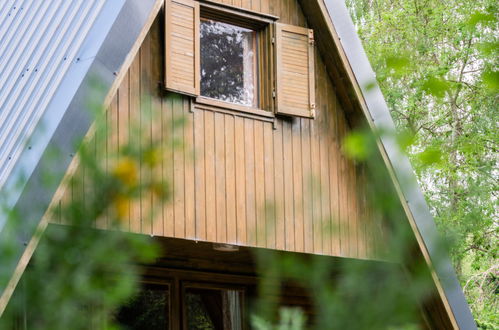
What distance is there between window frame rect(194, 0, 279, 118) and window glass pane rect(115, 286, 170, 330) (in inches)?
71.4

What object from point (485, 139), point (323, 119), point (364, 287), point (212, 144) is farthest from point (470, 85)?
point (364, 287)

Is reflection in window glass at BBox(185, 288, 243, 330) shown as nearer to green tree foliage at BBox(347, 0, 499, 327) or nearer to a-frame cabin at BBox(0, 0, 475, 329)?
a-frame cabin at BBox(0, 0, 475, 329)

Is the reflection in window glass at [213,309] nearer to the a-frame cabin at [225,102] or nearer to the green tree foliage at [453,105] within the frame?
the a-frame cabin at [225,102]

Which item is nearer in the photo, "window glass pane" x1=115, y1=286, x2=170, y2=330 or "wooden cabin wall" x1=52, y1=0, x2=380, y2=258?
"wooden cabin wall" x1=52, y1=0, x2=380, y2=258

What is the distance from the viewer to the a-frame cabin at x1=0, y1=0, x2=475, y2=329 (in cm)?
743

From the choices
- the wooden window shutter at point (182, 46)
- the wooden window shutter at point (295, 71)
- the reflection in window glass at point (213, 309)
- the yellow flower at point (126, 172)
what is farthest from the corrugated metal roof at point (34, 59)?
the yellow flower at point (126, 172)

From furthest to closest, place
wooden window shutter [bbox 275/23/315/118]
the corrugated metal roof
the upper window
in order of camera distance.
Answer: wooden window shutter [bbox 275/23/315/118] → the upper window → the corrugated metal roof

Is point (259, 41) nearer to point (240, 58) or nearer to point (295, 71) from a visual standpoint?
point (240, 58)

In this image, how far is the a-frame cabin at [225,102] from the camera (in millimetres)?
7434

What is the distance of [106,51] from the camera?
7305 millimetres

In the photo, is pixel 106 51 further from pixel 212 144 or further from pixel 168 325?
pixel 168 325

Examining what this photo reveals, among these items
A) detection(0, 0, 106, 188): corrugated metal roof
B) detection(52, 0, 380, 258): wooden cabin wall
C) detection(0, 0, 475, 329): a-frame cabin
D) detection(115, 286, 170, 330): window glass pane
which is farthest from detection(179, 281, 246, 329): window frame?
detection(0, 0, 106, 188): corrugated metal roof

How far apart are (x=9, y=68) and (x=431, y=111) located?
499 inches

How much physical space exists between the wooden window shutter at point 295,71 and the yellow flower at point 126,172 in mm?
7286
